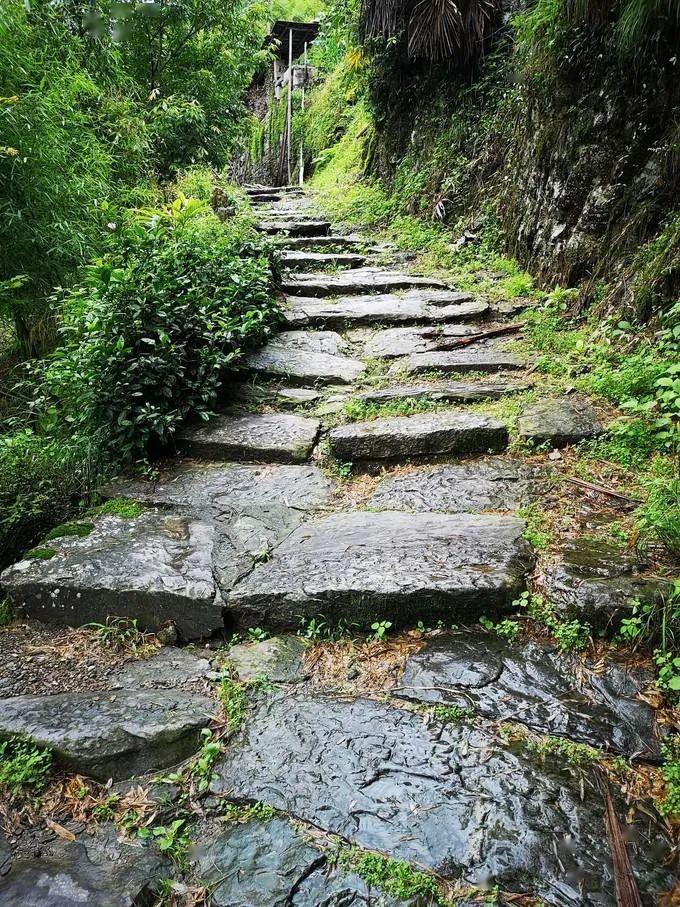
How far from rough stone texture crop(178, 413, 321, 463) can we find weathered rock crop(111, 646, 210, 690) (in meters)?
1.48

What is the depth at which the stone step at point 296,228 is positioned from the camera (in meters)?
8.03

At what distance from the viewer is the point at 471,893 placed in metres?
1.27

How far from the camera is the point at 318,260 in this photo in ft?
22.0

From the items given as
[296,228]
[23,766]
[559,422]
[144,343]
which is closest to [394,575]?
[23,766]

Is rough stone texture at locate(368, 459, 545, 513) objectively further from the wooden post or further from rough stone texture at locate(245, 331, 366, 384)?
the wooden post

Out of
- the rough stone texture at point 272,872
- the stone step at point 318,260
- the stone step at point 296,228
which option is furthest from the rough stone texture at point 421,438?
the stone step at point 296,228

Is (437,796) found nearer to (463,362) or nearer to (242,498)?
(242,498)

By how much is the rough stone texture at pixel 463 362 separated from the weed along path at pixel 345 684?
0.57m

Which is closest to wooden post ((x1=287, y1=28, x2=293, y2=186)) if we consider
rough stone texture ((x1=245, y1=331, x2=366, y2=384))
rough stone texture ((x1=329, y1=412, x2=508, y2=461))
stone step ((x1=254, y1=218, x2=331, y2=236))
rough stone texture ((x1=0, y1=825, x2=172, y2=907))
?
stone step ((x1=254, y1=218, x2=331, y2=236))

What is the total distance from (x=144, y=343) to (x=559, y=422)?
252cm

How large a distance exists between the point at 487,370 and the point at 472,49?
5.31 meters

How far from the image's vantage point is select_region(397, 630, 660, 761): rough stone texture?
64.6 inches

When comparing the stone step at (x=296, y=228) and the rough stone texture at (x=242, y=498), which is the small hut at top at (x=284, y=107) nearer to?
the stone step at (x=296, y=228)

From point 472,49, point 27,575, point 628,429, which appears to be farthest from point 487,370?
point 472,49
